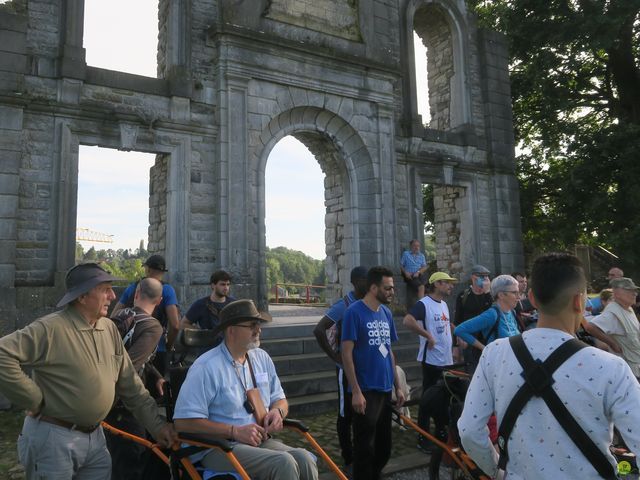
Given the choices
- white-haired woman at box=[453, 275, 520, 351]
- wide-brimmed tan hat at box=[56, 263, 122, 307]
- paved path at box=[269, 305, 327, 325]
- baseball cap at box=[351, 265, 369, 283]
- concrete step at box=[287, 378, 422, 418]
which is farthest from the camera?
paved path at box=[269, 305, 327, 325]

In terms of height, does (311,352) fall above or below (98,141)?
below

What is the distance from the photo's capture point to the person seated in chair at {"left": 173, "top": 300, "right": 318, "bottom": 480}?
278 cm

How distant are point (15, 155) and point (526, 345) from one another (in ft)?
26.6

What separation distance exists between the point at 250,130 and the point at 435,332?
590 cm

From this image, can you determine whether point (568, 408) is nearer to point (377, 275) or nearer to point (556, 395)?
point (556, 395)

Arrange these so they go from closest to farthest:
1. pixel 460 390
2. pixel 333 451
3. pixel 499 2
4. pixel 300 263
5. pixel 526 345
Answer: pixel 526 345, pixel 460 390, pixel 333 451, pixel 499 2, pixel 300 263

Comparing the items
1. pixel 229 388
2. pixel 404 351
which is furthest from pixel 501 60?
pixel 229 388

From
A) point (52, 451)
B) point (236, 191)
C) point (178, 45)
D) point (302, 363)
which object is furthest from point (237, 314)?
point (178, 45)

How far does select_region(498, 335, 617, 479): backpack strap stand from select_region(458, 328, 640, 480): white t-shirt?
0.7 inches

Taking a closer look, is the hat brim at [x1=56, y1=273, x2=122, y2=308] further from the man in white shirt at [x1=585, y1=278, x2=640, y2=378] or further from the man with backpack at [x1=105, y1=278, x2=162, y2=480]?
the man in white shirt at [x1=585, y1=278, x2=640, y2=378]

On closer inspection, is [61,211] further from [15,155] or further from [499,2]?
[499,2]

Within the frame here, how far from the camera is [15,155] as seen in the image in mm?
7527

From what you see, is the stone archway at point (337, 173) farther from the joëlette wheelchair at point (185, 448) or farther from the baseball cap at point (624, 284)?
the joëlette wheelchair at point (185, 448)

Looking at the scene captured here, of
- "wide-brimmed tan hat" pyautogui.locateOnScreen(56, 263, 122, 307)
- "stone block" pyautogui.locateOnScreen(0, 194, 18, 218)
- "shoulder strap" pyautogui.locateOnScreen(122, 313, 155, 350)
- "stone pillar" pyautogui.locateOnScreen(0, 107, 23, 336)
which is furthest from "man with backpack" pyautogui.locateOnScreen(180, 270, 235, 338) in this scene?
"stone block" pyautogui.locateOnScreen(0, 194, 18, 218)
